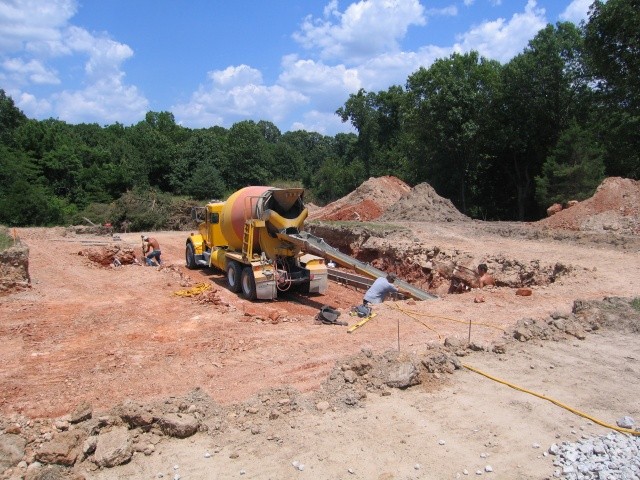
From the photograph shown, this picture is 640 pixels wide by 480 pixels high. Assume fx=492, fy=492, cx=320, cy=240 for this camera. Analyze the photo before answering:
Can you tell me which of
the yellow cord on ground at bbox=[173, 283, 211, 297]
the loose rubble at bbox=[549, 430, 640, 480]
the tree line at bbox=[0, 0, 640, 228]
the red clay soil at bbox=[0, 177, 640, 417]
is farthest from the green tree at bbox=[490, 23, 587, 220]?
the loose rubble at bbox=[549, 430, 640, 480]

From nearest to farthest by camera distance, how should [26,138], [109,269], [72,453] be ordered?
1. [72,453]
2. [109,269]
3. [26,138]

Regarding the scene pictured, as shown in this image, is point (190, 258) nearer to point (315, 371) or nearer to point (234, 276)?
point (234, 276)

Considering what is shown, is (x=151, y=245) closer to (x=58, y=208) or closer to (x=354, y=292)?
(x=354, y=292)

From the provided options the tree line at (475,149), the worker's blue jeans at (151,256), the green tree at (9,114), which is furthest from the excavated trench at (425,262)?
the green tree at (9,114)

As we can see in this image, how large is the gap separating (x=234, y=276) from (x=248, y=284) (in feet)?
3.07

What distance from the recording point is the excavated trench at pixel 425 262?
522 inches

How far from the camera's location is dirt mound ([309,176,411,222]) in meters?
28.5

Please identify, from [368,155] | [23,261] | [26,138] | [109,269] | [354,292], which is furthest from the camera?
[368,155]

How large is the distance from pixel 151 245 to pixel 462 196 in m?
21.5

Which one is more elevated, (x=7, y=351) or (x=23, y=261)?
(x=23, y=261)

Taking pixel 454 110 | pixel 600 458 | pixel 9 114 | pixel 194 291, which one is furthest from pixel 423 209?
pixel 9 114

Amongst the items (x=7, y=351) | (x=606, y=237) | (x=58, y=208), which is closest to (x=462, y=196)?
(x=606, y=237)

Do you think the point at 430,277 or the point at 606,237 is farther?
the point at 606,237

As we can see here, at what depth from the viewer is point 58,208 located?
31812 millimetres
